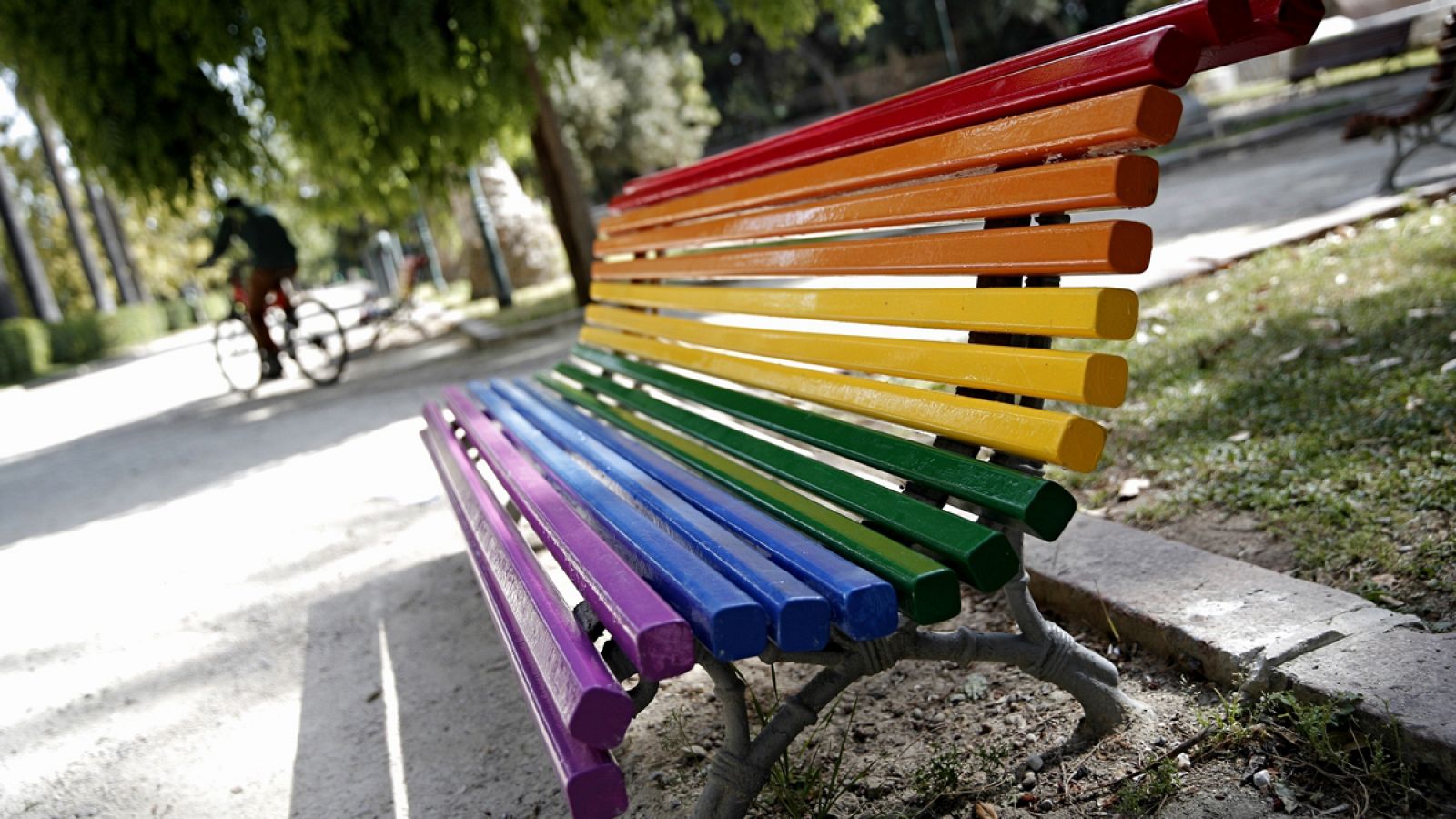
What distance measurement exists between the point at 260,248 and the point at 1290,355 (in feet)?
28.8

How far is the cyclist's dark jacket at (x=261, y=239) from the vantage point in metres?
9.70

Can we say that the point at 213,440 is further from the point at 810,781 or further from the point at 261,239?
the point at 810,781

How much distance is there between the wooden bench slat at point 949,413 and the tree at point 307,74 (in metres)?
5.72

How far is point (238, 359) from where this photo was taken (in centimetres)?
1533

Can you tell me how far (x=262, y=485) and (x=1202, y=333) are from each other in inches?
203

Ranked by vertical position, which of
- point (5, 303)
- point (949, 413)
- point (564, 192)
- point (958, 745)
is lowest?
point (958, 745)

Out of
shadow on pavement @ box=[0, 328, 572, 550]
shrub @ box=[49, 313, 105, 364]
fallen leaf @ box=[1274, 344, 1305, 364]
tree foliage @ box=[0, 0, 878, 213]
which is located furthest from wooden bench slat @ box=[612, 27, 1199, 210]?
shrub @ box=[49, 313, 105, 364]

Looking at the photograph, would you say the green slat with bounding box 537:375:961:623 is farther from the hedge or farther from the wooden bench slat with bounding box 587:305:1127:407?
the hedge

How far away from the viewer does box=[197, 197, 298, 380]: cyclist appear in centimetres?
970

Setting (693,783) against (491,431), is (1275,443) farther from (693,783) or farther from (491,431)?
Result: (491,431)

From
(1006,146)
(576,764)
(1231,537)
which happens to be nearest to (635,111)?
(1231,537)

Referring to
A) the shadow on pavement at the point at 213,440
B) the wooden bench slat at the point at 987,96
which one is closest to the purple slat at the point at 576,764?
the wooden bench slat at the point at 987,96

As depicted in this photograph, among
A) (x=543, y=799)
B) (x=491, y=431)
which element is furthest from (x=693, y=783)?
(x=491, y=431)

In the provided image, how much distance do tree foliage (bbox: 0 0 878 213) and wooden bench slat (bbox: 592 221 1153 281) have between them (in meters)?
5.60
